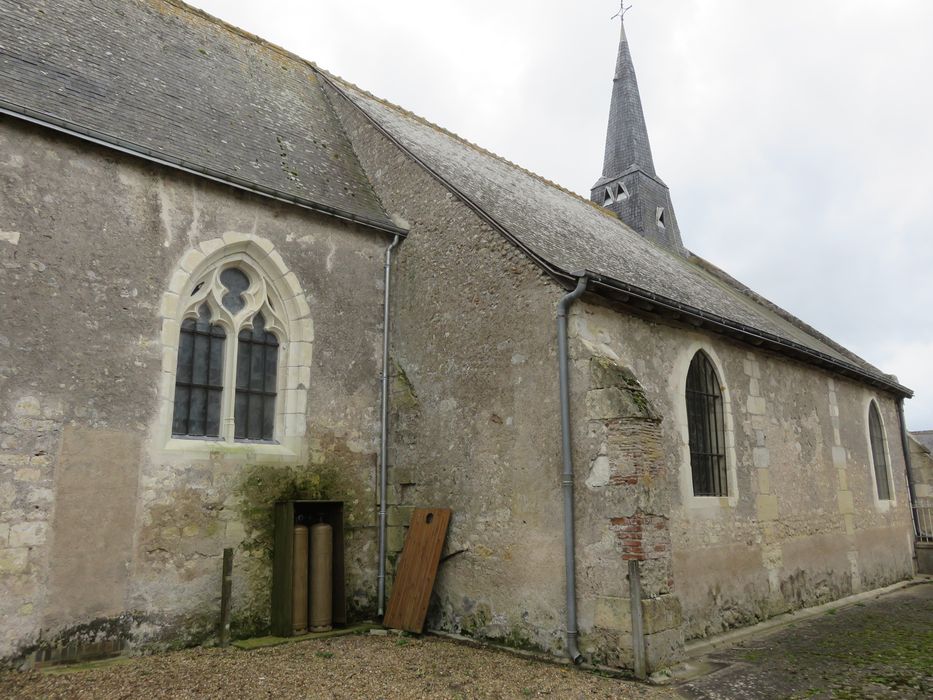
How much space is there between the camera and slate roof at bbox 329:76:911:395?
819cm

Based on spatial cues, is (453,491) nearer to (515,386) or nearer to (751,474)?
(515,386)

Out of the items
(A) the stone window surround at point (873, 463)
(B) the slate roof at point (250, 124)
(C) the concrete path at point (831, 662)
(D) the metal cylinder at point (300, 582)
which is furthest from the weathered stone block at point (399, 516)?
(A) the stone window surround at point (873, 463)

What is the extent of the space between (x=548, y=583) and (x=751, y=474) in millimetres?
3918

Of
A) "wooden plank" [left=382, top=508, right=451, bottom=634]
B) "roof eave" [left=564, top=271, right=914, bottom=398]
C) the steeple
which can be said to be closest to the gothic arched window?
"wooden plank" [left=382, top=508, right=451, bottom=634]

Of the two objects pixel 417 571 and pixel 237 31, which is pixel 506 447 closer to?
pixel 417 571

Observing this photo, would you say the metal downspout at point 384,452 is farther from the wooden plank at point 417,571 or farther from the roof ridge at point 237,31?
the roof ridge at point 237,31

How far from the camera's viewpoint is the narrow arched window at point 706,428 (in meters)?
8.65

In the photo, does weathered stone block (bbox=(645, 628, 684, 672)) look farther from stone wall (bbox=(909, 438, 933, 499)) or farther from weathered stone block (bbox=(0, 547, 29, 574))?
stone wall (bbox=(909, 438, 933, 499))

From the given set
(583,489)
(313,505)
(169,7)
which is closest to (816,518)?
(583,489)

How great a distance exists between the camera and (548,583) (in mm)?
6844

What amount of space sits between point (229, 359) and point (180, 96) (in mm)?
3680

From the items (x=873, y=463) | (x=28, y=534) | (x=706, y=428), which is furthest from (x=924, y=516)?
(x=28, y=534)

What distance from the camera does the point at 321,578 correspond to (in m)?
7.52

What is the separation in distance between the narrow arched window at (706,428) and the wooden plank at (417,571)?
3192mm
